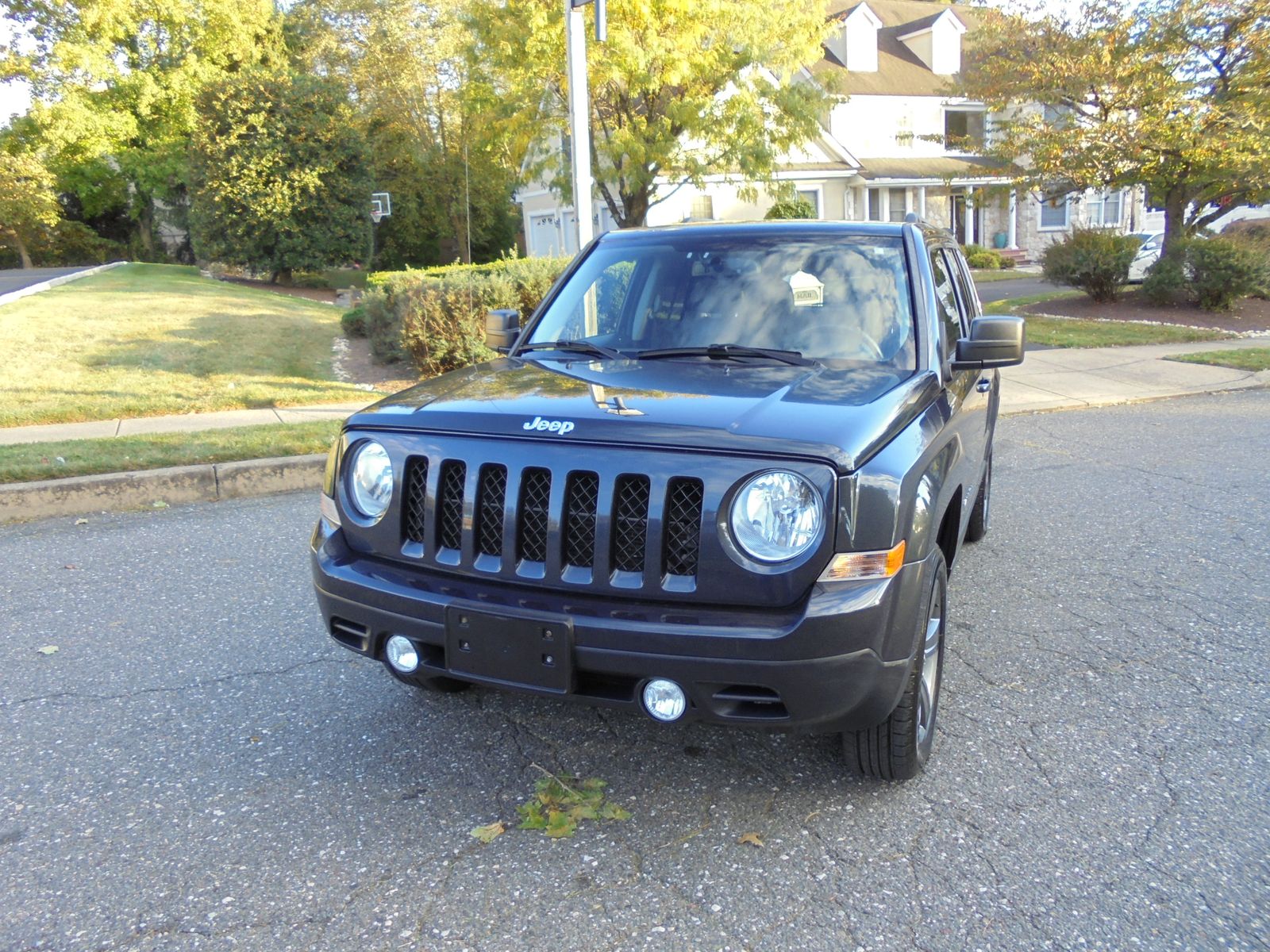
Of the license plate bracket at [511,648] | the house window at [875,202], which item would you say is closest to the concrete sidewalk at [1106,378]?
the license plate bracket at [511,648]

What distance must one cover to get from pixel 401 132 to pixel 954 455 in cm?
3352

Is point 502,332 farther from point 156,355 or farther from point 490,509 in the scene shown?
point 156,355

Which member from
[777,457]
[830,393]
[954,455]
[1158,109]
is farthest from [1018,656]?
[1158,109]

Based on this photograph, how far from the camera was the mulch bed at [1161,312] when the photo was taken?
16.2 m

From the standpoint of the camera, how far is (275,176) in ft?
78.2

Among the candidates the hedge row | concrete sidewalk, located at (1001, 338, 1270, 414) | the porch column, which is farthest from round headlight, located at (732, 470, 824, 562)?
the porch column

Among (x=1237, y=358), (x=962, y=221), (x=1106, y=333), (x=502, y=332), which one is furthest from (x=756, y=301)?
(x=962, y=221)

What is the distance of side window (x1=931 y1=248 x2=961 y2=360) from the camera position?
3.88 metres

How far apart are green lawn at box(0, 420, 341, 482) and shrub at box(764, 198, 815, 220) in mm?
18866

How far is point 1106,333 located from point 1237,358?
2.61 meters

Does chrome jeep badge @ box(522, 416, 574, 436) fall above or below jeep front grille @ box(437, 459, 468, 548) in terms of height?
above

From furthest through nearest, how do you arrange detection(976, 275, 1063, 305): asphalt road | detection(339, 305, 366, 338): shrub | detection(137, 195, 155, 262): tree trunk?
detection(137, 195, 155, 262): tree trunk
detection(976, 275, 1063, 305): asphalt road
detection(339, 305, 366, 338): shrub

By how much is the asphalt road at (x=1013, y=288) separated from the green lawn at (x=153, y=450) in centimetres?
1602

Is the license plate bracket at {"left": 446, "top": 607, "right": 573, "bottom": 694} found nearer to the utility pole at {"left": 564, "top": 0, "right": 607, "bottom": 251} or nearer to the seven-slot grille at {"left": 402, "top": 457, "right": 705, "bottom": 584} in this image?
the seven-slot grille at {"left": 402, "top": 457, "right": 705, "bottom": 584}
